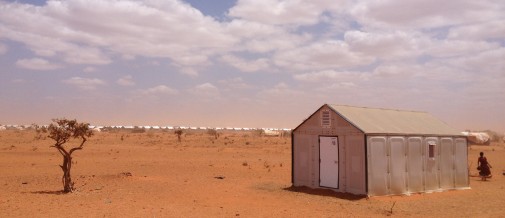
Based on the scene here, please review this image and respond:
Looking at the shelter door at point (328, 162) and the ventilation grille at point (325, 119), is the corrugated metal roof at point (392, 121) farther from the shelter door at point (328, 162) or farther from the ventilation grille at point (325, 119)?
the shelter door at point (328, 162)

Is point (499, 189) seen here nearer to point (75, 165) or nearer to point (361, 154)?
point (361, 154)

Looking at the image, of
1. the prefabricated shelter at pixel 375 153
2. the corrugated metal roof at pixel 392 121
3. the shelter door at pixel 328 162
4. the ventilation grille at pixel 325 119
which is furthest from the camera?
the ventilation grille at pixel 325 119

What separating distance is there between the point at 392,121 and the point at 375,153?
320 cm

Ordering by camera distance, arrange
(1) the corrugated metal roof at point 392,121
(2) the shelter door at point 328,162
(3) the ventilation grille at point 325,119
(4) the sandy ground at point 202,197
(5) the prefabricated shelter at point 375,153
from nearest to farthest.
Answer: (4) the sandy ground at point 202,197 → (5) the prefabricated shelter at point 375,153 → (1) the corrugated metal roof at point 392,121 → (2) the shelter door at point 328,162 → (3) the ventilation grille at point 325,119

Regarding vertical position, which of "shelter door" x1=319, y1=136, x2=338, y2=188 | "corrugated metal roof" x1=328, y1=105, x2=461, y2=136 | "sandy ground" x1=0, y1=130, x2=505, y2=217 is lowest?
"sandy ground" x1=0, y1=130, x2=505, y2=217

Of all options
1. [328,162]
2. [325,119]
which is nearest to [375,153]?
[328,162]

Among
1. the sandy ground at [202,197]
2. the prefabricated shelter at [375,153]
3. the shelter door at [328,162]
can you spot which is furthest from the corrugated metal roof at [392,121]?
the sandy ground at [202,197]

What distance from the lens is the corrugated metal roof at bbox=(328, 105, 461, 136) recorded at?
1826 centimetres

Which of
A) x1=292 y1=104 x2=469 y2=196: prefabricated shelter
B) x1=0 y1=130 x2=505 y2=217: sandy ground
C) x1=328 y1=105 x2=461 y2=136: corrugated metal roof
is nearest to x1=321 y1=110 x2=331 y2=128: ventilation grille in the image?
Answer: x1=292 y1=104 x2=469 y2=196: prefabricated shelter

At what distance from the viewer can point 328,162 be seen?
18750 millimetres

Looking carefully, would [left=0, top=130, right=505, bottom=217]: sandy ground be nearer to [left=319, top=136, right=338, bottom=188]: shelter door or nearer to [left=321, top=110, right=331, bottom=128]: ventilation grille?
[left=319, top=136, right=338, bottom=188]: shelter door

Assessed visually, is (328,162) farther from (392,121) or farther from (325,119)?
(392,121)

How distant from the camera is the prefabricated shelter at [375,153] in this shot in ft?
57.2

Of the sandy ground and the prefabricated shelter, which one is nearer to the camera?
the sandy ground
